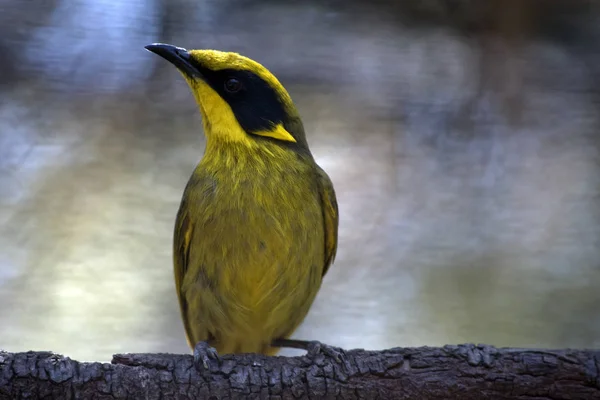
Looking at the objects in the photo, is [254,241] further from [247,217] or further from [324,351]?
[324,351]

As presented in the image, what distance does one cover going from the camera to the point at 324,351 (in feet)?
7.22

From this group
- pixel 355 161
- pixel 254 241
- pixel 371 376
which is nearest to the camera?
pixel 371 376

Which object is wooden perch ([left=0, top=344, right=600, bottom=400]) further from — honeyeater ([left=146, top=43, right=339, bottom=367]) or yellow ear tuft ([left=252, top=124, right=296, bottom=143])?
yellow ear tuft ([left=252, top=124, right=296, bottom=143])

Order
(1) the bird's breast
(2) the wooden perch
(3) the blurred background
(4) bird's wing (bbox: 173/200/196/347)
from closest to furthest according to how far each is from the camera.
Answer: (2) the wooden perch → (1) the bird's breast → (4) bird's wing (bbox: 173/200/196/347) → (3) the blurred background

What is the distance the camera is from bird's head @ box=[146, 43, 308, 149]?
8.06 feet

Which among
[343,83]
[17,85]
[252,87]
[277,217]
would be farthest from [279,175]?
[17,85]

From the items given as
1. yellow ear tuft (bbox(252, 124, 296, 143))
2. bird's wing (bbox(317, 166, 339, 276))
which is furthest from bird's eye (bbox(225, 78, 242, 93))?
bird's wing (bbox(317, 166, 339, 276))

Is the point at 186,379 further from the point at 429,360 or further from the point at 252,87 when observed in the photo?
the point at 252,87

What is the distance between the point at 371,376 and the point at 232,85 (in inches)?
41.6

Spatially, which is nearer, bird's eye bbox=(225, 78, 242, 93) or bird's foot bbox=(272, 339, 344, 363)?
bird's foot bbox=(272, 339, 344, 363)

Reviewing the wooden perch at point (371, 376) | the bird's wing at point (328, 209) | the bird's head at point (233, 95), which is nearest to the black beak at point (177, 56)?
the bird's head at point (233, 95)

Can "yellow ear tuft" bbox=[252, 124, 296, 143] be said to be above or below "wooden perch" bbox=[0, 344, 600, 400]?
above

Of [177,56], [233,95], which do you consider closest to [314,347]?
[233,95]

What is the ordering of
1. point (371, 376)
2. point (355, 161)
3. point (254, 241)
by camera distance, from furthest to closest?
point (355, 161) < point (254, 241) < point (371, 376)
